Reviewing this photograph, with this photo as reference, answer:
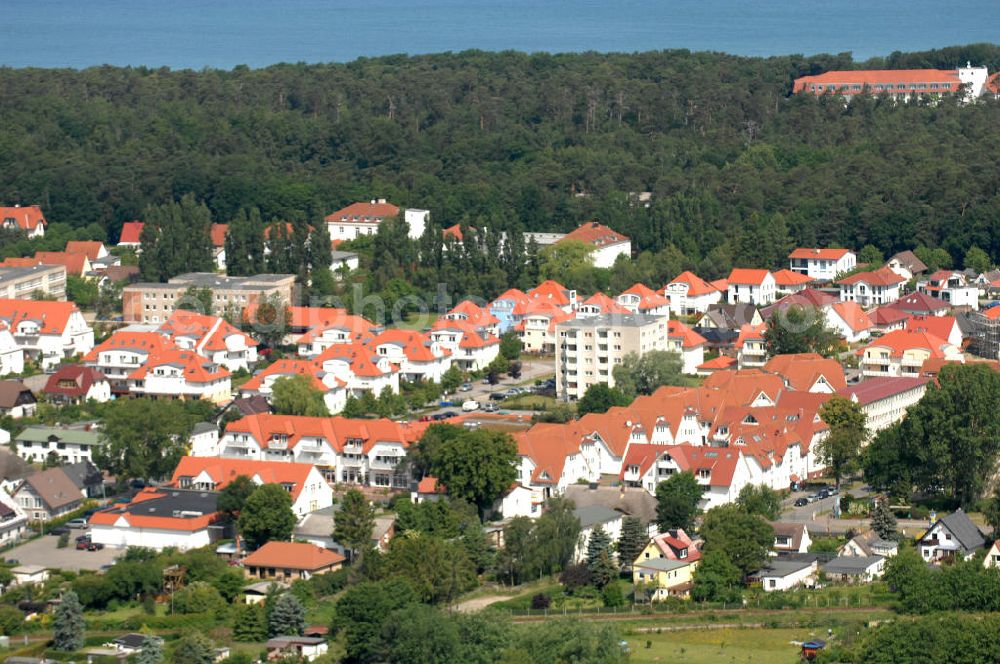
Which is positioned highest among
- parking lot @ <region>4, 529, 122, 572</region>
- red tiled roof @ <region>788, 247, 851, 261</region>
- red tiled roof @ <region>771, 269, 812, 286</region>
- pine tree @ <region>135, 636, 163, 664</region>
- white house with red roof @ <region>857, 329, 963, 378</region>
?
red tiled roof @ <region>788, 247, 851, 261</region>

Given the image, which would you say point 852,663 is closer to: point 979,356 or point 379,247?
point 979,356

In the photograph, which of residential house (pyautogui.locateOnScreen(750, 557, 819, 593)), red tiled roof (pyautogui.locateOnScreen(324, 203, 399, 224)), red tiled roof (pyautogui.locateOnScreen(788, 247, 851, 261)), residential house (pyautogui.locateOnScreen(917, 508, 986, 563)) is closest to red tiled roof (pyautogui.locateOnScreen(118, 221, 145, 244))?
red tiled roof (pyautogui.locateOnScreen(324, 203, 399, 224))

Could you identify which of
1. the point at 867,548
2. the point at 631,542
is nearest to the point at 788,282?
the point at 867,548

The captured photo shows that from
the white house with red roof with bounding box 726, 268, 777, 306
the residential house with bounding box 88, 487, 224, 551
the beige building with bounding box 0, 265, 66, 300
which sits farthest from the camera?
the white house with red roof with bounding box 726, 268, 777, 306

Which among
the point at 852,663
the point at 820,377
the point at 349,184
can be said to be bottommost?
the point at 852,663

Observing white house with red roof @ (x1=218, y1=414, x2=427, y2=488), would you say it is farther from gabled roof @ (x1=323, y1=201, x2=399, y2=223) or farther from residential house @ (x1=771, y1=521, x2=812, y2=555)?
gabled roof @ (x1=323, y1=201, x2=399, y2=223)

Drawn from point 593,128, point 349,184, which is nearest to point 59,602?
point 349,184
